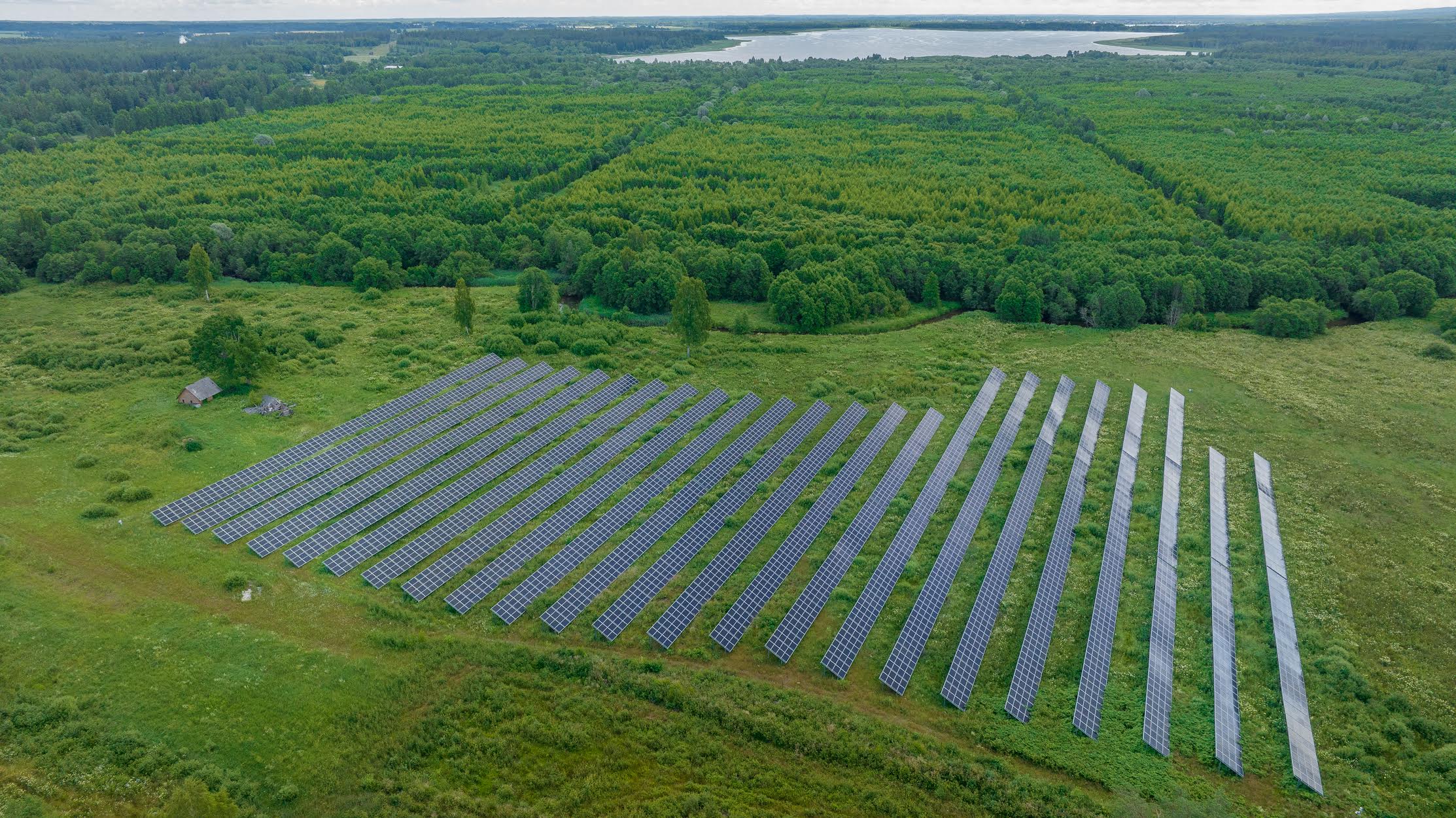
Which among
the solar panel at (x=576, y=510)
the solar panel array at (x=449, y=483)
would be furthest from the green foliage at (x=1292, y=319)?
the solar panel array at (x=449, y=483)

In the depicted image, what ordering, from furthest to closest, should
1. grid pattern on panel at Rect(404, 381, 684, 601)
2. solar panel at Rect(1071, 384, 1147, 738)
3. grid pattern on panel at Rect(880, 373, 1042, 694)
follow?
grid pattern on panel at Rect(404, 381, 684, 601) < grid pattern on panel at Rect(880, 373, 1042, 694) < solar panel at Rect(1071, 384, 1147, 738)

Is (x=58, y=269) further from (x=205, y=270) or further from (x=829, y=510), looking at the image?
(x=829, y=510)

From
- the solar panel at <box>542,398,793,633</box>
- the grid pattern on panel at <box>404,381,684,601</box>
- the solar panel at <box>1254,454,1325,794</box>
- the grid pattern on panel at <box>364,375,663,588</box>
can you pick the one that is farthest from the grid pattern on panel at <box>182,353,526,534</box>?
the solar panel at <box>1254,454,1325,794</box>

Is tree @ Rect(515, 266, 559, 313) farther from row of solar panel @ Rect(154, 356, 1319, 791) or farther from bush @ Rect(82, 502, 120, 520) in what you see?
bush @ Rect(82, 502, 120, 520)

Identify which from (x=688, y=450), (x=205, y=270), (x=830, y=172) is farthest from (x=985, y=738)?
(x=830, y=172)

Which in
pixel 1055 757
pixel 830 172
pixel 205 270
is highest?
pixel 830 172

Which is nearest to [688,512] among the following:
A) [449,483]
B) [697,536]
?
[697,536]

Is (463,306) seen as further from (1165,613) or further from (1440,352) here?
(1440,352)
